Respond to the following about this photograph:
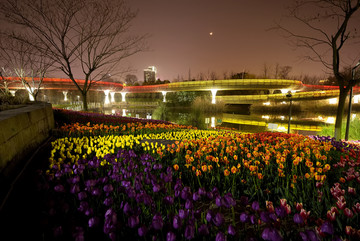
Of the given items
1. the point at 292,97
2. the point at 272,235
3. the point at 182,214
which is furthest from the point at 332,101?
the point at 182,214

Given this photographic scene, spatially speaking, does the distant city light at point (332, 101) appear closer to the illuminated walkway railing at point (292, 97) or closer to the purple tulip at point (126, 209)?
the illuminated walkway railing at point (292, 97)

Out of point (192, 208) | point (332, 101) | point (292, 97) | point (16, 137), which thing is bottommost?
point (332, 101)

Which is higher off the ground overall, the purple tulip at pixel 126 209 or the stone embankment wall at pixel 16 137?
the stone embankment wall at pixel 16 137

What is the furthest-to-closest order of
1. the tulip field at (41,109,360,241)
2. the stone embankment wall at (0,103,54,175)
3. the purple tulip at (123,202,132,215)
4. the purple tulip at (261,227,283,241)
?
the stone embankment wall at (0,103,54,175), the purple tulip at (123,202,132,215), the tulip field at (41,109,360,241), the purple tulip at (261,227,283,241)

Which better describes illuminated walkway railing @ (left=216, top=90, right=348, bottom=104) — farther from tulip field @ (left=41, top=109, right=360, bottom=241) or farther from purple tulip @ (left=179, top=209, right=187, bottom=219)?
purple tulip @ (left=179, top=209, right=187, bottom=219)

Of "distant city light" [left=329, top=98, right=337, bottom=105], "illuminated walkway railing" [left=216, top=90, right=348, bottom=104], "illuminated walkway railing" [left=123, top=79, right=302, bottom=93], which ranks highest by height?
"illuminated walkway railing" [left=123, top=79, right=302, bottom=93]

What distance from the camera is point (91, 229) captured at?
1938mm

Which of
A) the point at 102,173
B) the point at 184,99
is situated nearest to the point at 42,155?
the point at 102,173

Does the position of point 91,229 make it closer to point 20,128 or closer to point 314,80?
point 20,128

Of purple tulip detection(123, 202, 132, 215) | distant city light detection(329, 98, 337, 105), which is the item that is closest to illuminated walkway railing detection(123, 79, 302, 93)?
distant city light detection(329, 98, 337, 105)

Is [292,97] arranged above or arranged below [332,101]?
above

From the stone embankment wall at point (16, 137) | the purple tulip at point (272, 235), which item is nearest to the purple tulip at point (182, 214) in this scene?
the purple tulip at point (272, 235)

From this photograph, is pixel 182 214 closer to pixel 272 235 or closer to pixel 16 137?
pixel 272 235

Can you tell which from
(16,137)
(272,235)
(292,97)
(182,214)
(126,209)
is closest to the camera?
(272,235)
